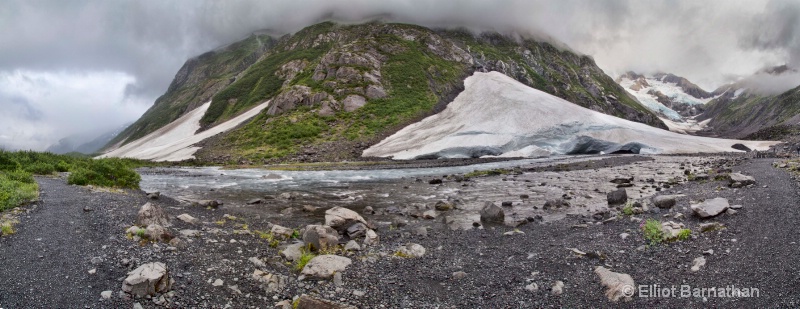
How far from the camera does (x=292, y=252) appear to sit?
36.6 feet

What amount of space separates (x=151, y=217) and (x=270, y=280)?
615 centimetres

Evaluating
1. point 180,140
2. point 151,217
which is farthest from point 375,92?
point 151,217

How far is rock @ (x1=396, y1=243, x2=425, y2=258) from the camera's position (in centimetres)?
1143

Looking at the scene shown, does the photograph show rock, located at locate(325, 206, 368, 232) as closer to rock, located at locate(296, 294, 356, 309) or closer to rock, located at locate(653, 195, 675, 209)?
rock, located at locate(296, 294, 356, 309)

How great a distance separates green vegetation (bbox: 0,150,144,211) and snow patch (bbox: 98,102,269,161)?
46.7 meters

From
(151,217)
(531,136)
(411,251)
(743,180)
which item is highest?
(531,136)

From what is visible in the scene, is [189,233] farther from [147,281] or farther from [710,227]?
[710,227]

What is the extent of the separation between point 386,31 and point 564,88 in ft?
268

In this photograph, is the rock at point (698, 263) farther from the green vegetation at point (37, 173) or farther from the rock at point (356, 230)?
the green vegetation at point (37, 173)

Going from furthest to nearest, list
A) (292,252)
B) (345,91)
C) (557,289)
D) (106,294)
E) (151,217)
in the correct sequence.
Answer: (345,91) < (151,217) < (292,252) < (557,289) < (106,294)

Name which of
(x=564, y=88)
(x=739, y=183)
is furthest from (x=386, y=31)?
(x=739, y=183)

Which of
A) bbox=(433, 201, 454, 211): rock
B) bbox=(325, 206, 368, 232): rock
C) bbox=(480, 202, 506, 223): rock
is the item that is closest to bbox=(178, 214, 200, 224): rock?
bbox=(325, 206, 368, 232): rock

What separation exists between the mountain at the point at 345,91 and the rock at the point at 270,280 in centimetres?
5993

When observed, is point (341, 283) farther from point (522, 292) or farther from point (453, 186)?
point (453, 186)
